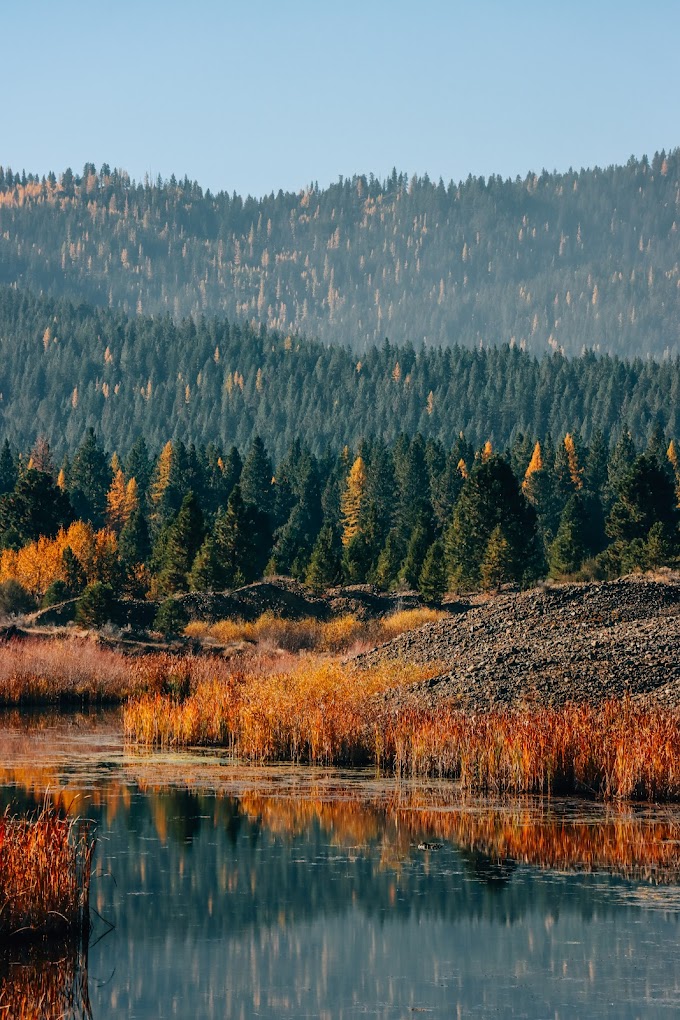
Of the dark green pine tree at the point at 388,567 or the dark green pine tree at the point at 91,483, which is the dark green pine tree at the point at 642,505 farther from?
the dark green pine tree at the point at 91,483

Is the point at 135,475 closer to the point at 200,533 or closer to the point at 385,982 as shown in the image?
the point at 200,533

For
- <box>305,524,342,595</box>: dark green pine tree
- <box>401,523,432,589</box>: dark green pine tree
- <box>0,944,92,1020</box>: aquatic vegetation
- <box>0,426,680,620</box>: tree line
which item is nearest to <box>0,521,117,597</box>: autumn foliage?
<box>0,426,680,620</box>: tree line

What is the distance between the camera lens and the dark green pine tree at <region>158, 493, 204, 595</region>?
3750 inches

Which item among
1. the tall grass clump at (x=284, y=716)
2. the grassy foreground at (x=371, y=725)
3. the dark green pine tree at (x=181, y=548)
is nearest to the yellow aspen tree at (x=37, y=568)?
the dark green pine tree at (x=181, y=548)

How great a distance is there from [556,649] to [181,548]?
52.2 meters

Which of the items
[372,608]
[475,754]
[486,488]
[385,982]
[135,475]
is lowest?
[385,982]

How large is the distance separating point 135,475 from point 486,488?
74.5m

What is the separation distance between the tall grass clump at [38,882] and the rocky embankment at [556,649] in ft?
74.5

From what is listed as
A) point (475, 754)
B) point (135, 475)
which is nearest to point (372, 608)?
point (475, 754)

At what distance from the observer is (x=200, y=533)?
97.9m

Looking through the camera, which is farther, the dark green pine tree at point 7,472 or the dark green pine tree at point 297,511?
the dark green pine tree at point 7,472

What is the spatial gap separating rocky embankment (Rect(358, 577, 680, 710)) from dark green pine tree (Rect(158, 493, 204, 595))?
4128cm

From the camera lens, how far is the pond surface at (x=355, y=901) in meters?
18.7

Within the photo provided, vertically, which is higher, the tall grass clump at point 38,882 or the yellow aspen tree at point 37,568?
the yellow aspen tree at point 37,568
